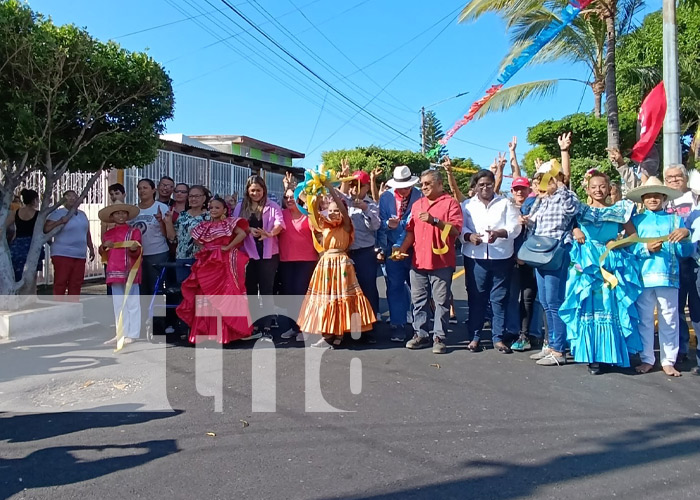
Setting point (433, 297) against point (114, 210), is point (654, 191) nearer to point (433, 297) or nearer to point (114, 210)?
point (433, 297)

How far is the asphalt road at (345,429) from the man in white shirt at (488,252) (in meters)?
0.49

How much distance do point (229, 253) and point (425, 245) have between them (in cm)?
209

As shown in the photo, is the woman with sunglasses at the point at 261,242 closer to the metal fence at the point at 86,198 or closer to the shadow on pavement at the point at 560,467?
the shadow on pavement at the point at 560,467

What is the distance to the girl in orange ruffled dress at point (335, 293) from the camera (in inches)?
232

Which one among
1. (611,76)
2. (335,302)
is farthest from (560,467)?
(611,76)

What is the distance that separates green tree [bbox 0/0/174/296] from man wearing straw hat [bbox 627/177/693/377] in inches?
219

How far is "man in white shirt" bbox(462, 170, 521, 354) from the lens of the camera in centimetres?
585

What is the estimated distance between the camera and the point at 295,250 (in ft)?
21.5

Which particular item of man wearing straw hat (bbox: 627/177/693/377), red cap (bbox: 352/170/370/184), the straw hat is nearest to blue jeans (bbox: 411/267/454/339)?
red cap (bbox: 352/170/370/184)

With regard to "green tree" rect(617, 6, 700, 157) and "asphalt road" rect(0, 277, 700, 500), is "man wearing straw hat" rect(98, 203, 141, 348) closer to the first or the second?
"asphalt road" rect(0, 277, 700, 500)

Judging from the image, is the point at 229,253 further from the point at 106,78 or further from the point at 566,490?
the point at 566,490

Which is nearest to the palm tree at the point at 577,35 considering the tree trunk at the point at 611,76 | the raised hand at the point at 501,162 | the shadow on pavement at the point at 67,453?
the tree trunk at the point at 611,76

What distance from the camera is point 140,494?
299 centimetres

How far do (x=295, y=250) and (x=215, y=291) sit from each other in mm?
1012
